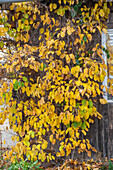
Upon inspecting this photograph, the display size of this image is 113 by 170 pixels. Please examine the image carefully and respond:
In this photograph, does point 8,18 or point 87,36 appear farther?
point 8,18

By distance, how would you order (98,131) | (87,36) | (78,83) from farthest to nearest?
1. (98,131)
2. (87,36)
3. (78,83)

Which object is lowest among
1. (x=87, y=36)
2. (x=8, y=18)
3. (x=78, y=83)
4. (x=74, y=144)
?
(x=74, y=144)

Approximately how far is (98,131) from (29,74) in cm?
146

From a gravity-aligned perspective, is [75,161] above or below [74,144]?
below

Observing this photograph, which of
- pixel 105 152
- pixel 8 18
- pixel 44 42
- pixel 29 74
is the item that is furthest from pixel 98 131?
pixel 8 18

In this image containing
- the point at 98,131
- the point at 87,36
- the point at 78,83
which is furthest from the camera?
the point at 98,131

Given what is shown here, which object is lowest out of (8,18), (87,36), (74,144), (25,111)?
(74,144)

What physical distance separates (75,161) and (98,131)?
600 mm

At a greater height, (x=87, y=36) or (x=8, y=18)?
(x=8, y=18)

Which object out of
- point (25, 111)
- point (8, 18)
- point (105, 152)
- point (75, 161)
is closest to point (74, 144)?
point (75, 161)

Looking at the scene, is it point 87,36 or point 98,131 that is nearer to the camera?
point 87,36

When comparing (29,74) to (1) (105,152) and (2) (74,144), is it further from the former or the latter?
(1) (105,152)

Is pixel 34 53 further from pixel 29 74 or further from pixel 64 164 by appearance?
pixel 64 164

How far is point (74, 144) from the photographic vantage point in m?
3.31
